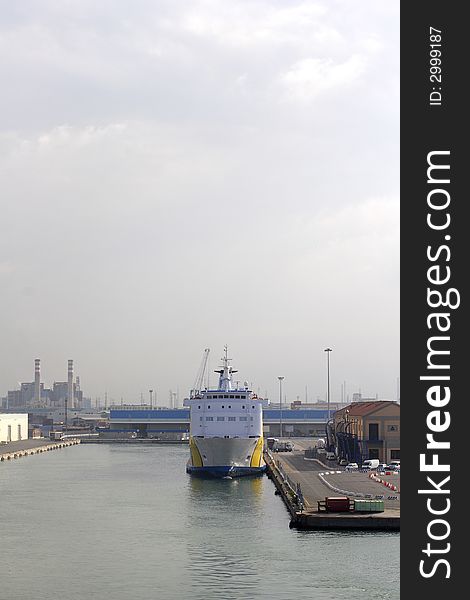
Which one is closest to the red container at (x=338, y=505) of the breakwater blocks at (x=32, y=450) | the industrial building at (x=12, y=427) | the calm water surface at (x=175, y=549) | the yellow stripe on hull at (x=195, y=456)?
the calm water surface at (x=175, y=549)

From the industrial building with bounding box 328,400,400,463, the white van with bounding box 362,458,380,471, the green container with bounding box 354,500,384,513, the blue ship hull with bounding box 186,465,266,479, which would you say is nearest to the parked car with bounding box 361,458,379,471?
the white van with bounding box 362,458,380,471

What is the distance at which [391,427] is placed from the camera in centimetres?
7425

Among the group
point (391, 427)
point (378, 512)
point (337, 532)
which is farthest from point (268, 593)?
point (391, 427)

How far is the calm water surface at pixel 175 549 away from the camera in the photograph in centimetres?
3189

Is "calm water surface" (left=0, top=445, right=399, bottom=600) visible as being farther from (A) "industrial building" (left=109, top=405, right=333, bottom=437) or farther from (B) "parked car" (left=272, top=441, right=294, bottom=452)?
(A) "industrial building" (left=109, top=405, right=333, bottom=437)

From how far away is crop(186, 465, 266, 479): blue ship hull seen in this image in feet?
233

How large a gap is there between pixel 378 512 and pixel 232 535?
6997mm

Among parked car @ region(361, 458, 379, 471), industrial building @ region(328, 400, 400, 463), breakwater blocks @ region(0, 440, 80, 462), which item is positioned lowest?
breakwater blocks @ region(0, 440, 80, 462)

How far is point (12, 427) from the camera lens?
12812 cm

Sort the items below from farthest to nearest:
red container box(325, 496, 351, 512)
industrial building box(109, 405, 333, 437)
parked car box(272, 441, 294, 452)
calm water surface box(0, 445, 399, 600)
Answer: industrial building box(109, 405, 333, 437)
parked car box(272, 441, 294, 452)
red container box(325, 496, 351, 512)
calm water surface box(0, 445, 399, 600)

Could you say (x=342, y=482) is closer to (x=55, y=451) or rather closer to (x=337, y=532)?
(x=337, y=532)

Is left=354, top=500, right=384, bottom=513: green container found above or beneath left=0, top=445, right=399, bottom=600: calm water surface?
above

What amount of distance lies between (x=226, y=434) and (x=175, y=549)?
33.8 meters

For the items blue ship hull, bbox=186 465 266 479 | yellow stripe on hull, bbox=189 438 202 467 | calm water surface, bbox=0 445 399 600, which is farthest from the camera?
yellow stripe on hull, bbox=189 438 202 467
